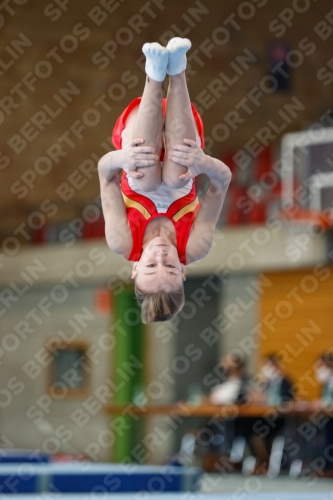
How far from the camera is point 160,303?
13.6 ft

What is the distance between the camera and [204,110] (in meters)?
12.4

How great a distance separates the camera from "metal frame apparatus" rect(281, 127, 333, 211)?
1042 centimetres

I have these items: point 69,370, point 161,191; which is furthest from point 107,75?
point 161,191

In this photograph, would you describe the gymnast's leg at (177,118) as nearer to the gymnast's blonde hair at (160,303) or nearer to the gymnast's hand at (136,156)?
the gymnast's hand at (136,156)

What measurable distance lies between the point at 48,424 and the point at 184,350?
2444 millimetres

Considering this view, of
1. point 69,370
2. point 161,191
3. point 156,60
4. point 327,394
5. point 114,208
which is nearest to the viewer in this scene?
point 156,60

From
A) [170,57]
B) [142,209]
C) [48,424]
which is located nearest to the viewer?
[170,57]

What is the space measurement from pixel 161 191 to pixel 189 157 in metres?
0.38

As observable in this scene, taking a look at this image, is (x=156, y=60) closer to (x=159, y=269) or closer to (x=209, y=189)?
(x=209, y=189)

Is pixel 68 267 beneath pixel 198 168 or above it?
beneath

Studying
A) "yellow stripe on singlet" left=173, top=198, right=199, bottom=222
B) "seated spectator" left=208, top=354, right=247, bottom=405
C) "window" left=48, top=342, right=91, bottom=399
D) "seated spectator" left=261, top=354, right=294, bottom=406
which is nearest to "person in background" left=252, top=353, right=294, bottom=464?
"seated spectator" left=261, top=354, right=294, bottom=406

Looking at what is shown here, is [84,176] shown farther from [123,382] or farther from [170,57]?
[170,57]

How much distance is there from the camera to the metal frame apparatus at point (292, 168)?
34.2 feet

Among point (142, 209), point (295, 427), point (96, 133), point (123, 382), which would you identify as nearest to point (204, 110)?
point (96, 133)
